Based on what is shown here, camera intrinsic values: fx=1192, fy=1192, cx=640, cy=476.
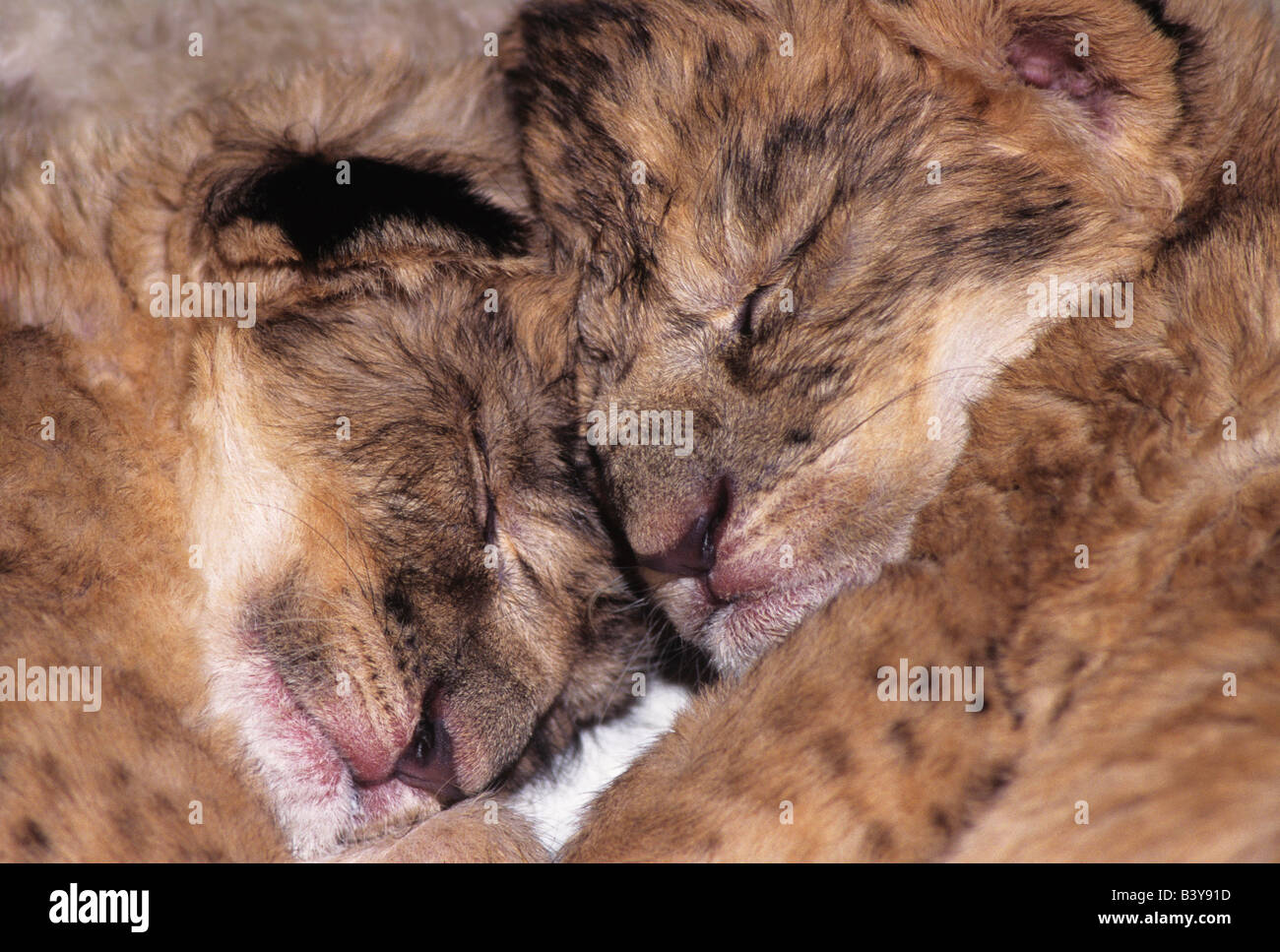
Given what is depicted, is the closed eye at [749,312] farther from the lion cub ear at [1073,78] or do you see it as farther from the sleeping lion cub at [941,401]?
the lion cub ear at [1073,78]

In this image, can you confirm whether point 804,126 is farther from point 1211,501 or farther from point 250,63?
point 250,63

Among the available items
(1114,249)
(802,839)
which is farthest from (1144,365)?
(802,839)

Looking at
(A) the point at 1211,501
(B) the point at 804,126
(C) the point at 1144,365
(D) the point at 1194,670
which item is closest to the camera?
(D) the point at 1194,670

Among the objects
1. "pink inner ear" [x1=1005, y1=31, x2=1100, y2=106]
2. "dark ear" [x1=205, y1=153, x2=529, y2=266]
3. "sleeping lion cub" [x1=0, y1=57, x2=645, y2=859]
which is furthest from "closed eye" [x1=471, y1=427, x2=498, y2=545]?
"pink inner ear" [x1=1005, y1=31, x2=1100, y2=106]

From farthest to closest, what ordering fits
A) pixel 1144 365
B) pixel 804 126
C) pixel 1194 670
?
pixel 804 126, pixel 1144 365, pixel 1194 670

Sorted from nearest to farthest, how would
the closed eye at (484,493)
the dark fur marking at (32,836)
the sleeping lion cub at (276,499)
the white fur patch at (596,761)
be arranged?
the dark fur marking at (32,836)
the sleeping lion cub at (276,499)
the closed eye at (484,493)
the white fur patch at (596,761)

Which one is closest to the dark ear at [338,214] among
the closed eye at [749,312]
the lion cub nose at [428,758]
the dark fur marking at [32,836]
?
the closed eye at [749,312]

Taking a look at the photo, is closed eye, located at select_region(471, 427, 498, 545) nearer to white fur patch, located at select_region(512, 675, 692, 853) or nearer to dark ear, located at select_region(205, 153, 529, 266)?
dark ear, located at select_region(205, 153, 529, 266)

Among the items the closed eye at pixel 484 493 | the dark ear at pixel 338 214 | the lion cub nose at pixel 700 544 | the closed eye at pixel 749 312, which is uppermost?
the dark ear at pixel 338 214
